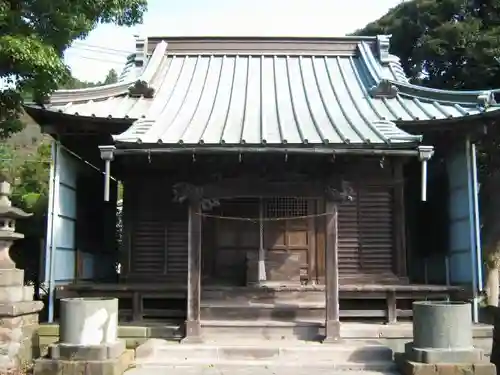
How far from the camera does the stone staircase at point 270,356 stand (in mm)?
9445

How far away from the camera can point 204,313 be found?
1141cm

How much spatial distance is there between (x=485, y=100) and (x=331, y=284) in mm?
4766

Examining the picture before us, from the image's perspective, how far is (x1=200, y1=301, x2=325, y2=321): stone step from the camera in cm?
1130

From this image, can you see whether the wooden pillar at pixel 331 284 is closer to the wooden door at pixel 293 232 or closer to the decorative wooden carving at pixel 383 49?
the wooden door at pixel 293 232

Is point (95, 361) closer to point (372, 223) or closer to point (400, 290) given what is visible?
point (400, 290)

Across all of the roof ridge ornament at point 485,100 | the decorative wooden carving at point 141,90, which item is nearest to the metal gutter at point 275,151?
the roof ridge ornament at point 485,100

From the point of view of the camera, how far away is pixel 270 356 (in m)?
9.75

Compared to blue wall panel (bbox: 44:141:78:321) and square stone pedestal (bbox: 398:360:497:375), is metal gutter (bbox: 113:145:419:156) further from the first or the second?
A: square stone pedestal (bbox: 398:360:497:375)

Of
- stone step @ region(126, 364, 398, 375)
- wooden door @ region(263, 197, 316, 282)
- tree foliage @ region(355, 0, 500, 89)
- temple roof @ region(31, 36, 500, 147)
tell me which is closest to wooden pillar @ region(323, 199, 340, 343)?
stone step @ region(126, 364, 398, 375)

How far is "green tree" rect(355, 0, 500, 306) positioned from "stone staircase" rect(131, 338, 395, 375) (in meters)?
7.59

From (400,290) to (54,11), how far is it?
7848 millimetres

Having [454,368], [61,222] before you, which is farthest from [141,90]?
[454,368]

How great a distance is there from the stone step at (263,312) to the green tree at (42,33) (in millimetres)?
4916

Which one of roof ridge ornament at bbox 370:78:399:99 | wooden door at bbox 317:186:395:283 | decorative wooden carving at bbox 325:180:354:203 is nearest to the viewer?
decorative wooden carving at bbox 325:180:354:203
